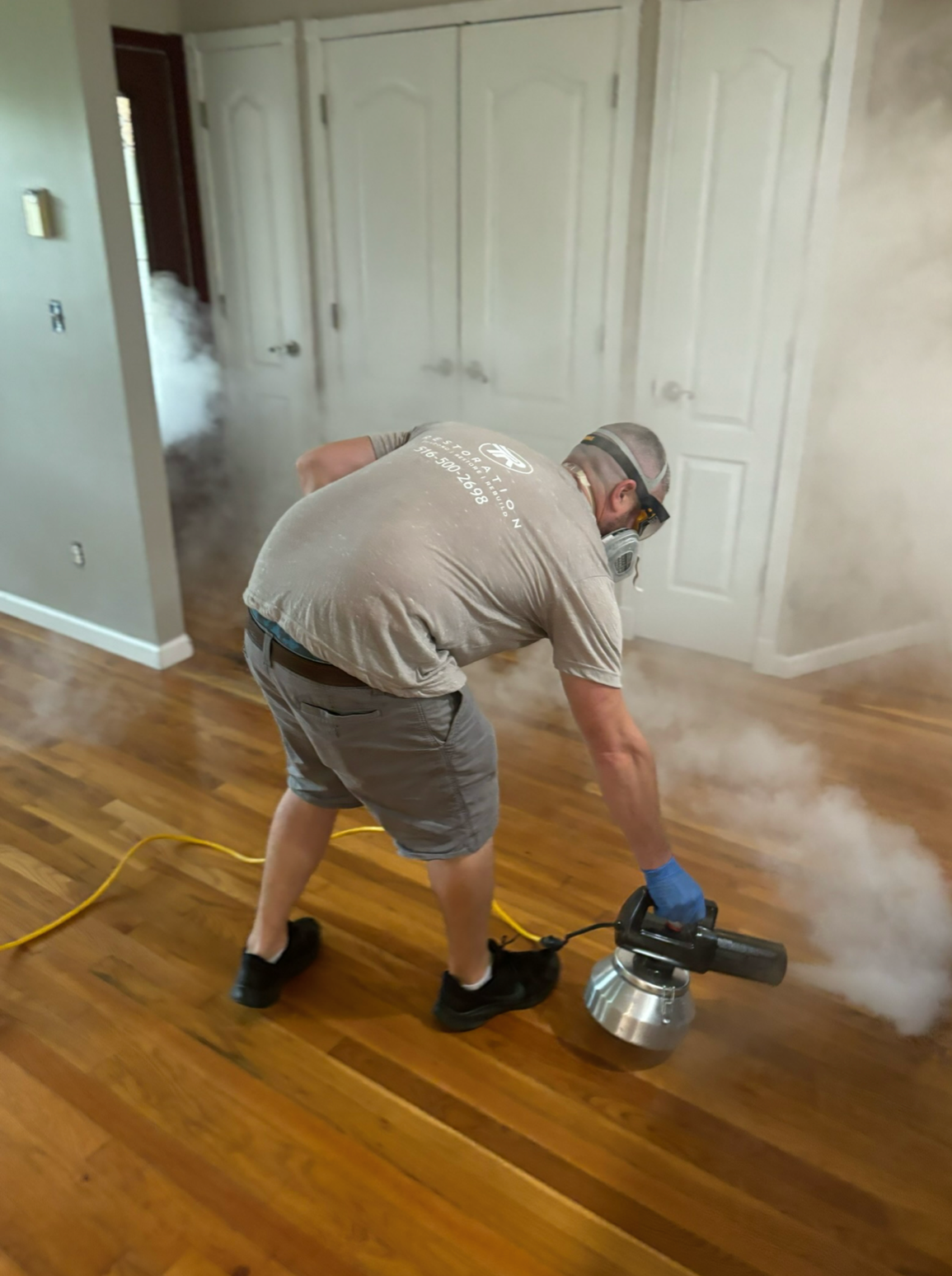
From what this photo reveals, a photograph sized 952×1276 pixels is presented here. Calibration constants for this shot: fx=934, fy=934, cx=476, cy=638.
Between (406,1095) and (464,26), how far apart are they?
3166 millimetres

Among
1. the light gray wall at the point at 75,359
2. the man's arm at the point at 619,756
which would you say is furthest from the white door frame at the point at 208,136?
the man's arm at the point at 619,756

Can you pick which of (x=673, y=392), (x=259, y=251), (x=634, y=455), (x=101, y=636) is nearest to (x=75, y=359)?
(x=101, y=636)

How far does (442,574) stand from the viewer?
131 centimetres

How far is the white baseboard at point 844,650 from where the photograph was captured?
3.12m

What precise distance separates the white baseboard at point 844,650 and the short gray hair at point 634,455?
179 cm

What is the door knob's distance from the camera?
3.04 meters

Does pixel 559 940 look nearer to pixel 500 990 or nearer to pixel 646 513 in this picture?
pixel 500 990

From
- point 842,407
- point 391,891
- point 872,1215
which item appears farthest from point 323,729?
point 842,407

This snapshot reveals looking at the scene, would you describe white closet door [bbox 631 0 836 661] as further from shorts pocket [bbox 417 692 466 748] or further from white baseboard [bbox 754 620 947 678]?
shorts pocket [bbox 417 692 466 748]

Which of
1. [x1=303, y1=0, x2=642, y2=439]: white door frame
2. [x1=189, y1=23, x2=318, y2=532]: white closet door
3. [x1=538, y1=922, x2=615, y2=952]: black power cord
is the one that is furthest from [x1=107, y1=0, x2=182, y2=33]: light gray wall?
[x1=538, y1=922, x2=615, y2=952]: black power cord

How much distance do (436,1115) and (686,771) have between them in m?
1.26

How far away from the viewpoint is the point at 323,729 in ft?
4.69

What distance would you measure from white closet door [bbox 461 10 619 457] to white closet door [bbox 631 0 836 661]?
20 centimetres

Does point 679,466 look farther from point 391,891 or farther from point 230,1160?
point 230,1160
